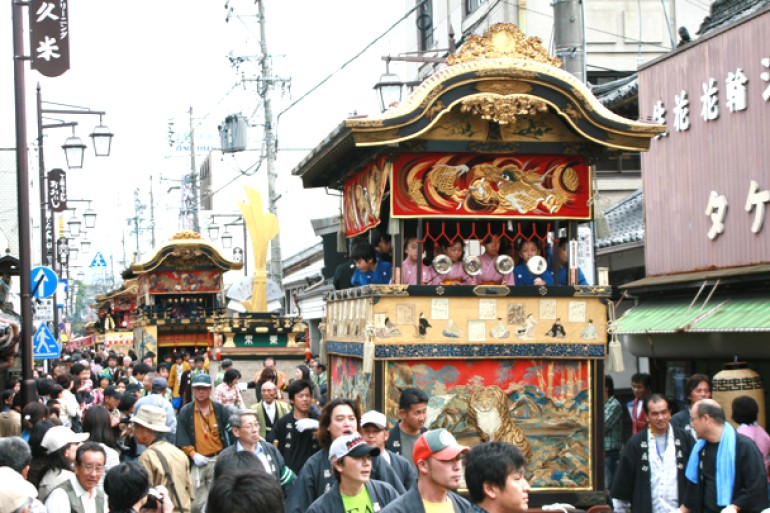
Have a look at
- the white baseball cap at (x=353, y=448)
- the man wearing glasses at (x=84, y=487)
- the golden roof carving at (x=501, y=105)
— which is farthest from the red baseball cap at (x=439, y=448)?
the golden roof carving at (x=501, y=105)

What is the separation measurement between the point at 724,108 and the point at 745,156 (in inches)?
31.7

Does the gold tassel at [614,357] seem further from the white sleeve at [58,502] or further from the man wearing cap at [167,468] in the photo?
the white sleeve at [58,502]

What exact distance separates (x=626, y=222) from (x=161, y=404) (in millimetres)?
12220

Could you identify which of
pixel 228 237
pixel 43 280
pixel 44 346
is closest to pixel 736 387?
pixel 43 280

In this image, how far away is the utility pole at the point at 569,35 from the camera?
546 inches

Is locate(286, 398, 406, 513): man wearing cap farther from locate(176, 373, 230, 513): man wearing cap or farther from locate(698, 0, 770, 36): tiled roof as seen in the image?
locate(698, 0, 770, 36): tiled roof

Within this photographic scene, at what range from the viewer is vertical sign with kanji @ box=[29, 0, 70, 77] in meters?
17.0

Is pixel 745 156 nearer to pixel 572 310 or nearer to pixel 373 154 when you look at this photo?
pixel 572 310

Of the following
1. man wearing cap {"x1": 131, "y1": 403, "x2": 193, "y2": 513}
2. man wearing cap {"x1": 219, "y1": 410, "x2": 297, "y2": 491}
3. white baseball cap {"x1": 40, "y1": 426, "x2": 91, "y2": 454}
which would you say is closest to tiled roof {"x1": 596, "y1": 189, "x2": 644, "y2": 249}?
man wearing cap {"x1": 219, "y1": 410, "x2": 297, "y2": 491}

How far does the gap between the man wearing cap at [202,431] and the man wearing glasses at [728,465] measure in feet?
15.8

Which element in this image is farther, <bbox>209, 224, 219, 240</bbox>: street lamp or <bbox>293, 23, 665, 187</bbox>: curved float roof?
<bbox>209, 224, 219, 240</bbox>: street lamp

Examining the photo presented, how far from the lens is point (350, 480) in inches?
267

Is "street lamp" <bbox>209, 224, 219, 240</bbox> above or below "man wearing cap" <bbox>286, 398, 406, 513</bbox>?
above

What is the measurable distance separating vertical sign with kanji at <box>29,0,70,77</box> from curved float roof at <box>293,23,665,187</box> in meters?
5.98
